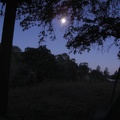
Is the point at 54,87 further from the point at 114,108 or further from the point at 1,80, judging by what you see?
the point at 114,108

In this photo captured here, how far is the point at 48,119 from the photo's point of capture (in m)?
10.1

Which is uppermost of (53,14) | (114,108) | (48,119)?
(53,14)

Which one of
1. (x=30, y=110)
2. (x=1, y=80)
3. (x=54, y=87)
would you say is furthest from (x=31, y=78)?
(x=1, y=80)

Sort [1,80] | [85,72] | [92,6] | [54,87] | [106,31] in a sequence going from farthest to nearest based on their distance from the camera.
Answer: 1. [85,72]
2. [54,87]
3. [106,31]
4. [92,6]
5. [1,80]

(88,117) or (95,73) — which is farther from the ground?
(95,73)

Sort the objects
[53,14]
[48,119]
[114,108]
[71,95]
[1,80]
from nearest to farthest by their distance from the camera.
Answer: [114,108]
[1,80]
[48,119]
[53,14]
[71,95]

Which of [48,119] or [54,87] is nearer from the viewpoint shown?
[48,119]

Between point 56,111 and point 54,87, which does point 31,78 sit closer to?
point 54,87

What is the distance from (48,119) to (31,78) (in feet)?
80.0

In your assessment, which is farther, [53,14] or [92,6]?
[92,6]

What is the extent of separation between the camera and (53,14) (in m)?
11.5

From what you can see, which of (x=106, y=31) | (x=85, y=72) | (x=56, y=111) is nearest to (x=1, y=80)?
(x=56, y=111)

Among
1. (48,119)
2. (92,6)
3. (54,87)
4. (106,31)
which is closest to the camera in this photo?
(48,119)

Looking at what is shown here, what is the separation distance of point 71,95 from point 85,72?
2106 inches
